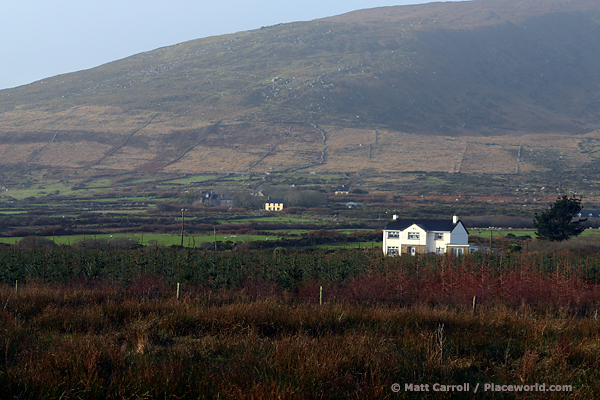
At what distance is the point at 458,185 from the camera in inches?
4825

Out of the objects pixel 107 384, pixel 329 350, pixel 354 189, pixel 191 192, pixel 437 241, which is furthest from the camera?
pixel 354 189

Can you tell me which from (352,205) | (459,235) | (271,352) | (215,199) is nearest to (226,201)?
(215,199)

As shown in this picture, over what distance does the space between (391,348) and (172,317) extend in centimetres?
397

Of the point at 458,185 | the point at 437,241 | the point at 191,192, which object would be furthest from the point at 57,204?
the point at 458,185

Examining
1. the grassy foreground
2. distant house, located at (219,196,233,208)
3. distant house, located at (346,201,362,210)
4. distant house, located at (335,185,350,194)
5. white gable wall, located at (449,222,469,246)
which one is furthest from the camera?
distant house, located at (335,185,350,194)

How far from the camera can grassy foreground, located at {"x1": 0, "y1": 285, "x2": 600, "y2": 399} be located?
20.1 ft

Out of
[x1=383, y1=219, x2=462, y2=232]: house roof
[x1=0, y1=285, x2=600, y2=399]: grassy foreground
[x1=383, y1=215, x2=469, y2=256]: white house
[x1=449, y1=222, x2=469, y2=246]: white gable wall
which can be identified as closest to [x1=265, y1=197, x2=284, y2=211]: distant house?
[x1=383, y1=219, x2=462, y2=232]: house roof

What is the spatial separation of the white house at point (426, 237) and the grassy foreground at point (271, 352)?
32.9m

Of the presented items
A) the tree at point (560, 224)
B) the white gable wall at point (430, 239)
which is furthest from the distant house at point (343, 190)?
the white gable wall at point (430, 239)

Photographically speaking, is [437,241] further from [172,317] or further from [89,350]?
[89,350]

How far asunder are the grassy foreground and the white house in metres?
32.9

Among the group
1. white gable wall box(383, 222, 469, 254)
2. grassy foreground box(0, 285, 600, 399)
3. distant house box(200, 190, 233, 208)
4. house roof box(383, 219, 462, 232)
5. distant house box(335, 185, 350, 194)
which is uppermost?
distant house box(335, 185, 350, 194)

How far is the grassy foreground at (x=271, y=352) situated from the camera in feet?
20.1

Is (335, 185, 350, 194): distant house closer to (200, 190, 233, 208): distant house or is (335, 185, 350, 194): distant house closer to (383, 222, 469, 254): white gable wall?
(200, 190, 233, 208): distant house
